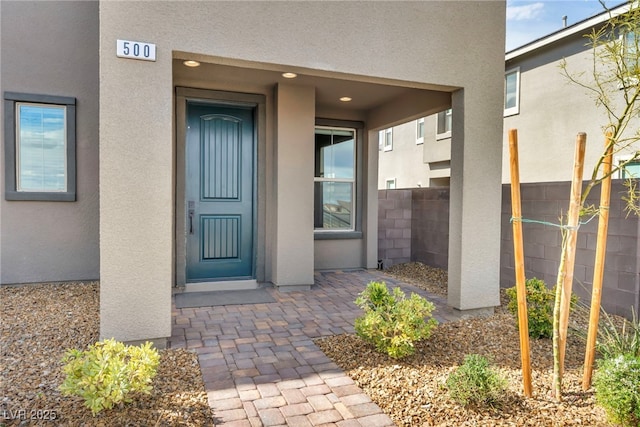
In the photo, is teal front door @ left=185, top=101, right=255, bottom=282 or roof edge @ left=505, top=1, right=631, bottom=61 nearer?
teal front door @ left=185, top=101, right=255, bottom=282

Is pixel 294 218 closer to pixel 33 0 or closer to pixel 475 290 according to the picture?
pixel 475 290

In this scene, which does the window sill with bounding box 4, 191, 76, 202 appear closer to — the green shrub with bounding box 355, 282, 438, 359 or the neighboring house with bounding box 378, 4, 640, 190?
the green shrub with bounding box 355, 282, 438, 359

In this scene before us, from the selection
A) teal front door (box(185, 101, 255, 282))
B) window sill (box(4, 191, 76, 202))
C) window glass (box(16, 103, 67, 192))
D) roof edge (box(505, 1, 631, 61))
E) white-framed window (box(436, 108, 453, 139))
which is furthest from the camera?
white-framed window (box(436, 108, 453, 139))

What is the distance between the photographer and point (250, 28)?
371cm

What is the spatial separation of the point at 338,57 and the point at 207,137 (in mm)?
2377

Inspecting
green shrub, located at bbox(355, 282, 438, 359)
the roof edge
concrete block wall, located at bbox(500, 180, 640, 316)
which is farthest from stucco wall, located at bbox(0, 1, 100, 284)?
the roof edge

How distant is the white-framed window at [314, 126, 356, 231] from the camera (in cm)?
697

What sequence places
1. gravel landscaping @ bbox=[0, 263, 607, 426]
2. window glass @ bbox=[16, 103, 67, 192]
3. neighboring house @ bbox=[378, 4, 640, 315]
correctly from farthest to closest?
window glass @ bbox=[16, 103, 67, 192]
neighboring house @ bbox=[378, 4, 640, 315]
gravel landscaping @ bbox=[0, 263, 607, 426]

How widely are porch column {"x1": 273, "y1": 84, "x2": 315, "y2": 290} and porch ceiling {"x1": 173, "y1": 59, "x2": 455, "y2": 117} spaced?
0.87 feet

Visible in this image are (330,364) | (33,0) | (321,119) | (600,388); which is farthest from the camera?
(321,119)

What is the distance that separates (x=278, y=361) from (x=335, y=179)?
4.20 m

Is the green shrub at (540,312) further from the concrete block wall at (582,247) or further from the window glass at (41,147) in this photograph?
the window glass at (41,147)

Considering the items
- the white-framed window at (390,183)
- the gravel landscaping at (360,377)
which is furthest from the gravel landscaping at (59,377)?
the white-framed window at (390,183)

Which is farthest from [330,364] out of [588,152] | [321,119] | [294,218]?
[588,152]
